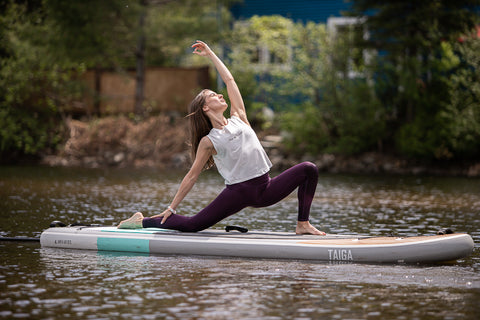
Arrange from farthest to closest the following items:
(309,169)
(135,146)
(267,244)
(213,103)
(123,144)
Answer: (123,144) < (135,146) < (309,169) < (213,103) < (267,244)

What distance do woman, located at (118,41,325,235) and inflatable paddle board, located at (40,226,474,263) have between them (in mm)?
334

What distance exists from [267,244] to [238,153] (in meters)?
1.05

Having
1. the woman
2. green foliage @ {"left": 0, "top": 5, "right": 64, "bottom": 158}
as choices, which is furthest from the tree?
the woman

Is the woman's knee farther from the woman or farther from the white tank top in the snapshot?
the white tank top

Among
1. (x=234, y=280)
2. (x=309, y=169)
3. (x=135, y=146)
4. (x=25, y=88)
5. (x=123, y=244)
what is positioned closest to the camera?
(x=234, y=280)

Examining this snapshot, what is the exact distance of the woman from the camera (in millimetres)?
9336

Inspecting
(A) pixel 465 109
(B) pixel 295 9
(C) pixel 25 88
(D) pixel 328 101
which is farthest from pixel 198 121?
(B) pixel 295 9

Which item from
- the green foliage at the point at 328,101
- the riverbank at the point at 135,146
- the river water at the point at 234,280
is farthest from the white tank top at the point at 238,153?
the riverbank at the point at 135,146

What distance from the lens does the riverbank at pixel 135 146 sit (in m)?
28.9

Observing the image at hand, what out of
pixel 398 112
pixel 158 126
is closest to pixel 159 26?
pixel 158 126

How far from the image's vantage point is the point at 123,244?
970 cm

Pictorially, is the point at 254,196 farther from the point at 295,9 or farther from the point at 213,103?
the point at 295,9

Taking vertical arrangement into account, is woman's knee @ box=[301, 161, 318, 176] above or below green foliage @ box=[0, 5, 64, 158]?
below

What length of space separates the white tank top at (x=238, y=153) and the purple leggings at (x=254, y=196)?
101 millimetres
